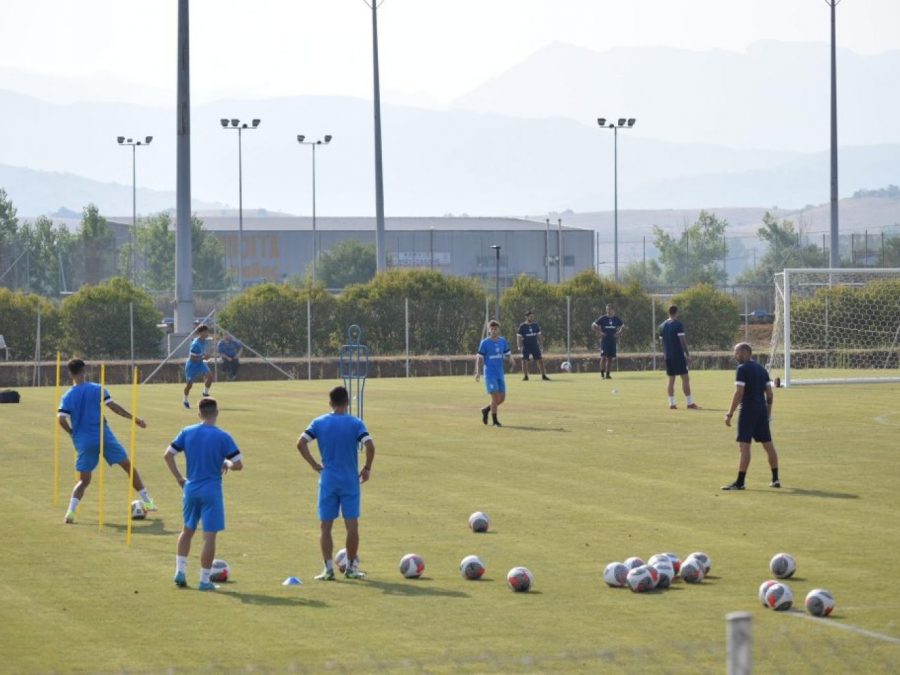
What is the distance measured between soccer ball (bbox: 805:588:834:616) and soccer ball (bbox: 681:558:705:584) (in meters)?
1.51

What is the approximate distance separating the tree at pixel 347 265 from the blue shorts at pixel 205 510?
99.7m

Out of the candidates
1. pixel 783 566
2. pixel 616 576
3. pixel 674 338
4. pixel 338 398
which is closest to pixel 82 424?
pixel 338 398

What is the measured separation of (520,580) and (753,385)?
769 cm

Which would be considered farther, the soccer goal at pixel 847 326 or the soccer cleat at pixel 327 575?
the soccer goal at pixel 847 326

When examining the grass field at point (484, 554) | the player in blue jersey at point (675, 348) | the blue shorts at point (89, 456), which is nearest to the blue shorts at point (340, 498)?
the grass field at point (484, 554)

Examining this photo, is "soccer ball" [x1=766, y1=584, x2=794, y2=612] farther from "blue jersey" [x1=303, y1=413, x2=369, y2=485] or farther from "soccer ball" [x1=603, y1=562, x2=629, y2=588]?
"blue jersey" [x1=303, y1=413, x2=369, y2=485]

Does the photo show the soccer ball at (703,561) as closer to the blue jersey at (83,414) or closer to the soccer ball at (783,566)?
the soccer ball at (783,566)

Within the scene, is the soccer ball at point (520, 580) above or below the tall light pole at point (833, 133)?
below

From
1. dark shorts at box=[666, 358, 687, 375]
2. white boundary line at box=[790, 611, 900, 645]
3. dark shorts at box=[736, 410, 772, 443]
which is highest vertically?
dark shorts at box=[666, 358, 687, 375]

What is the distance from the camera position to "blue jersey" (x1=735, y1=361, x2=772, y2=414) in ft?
66.9

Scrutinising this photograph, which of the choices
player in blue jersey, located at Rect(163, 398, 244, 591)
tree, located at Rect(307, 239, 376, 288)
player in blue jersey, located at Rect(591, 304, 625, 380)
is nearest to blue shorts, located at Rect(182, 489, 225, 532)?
player in blue jersey, located at Rect(163, 398, 244, 591)

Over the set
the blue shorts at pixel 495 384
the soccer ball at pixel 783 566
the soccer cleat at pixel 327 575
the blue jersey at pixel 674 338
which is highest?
the blue jersey at pixel 674 338

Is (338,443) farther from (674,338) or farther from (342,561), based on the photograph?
(674,338)

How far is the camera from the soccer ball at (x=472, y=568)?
1421cm
